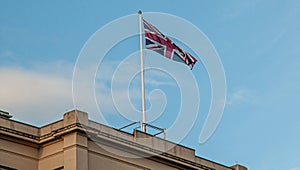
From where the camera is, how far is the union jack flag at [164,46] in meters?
72.6

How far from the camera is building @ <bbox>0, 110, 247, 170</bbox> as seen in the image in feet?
212

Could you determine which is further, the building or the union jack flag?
the union jack flag

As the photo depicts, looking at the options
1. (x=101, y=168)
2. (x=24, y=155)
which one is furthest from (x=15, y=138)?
(x=101, y=168)

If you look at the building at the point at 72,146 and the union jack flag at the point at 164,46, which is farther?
the union jack flag at the point at 164,46

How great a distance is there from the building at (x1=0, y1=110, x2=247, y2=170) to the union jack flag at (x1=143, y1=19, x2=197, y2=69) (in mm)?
6802

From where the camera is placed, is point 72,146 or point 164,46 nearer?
point 72,146

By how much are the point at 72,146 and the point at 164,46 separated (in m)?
11.9

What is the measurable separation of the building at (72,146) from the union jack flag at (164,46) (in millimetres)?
6802

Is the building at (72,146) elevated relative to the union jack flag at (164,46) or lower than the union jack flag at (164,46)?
lower

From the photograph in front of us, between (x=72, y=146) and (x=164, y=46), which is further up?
(x=164, y=46)

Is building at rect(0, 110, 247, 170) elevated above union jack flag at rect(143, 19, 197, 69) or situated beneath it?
situated beneath

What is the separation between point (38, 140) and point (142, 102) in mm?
8696

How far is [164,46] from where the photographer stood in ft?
240

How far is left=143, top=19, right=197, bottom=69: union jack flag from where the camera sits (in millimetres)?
72631
